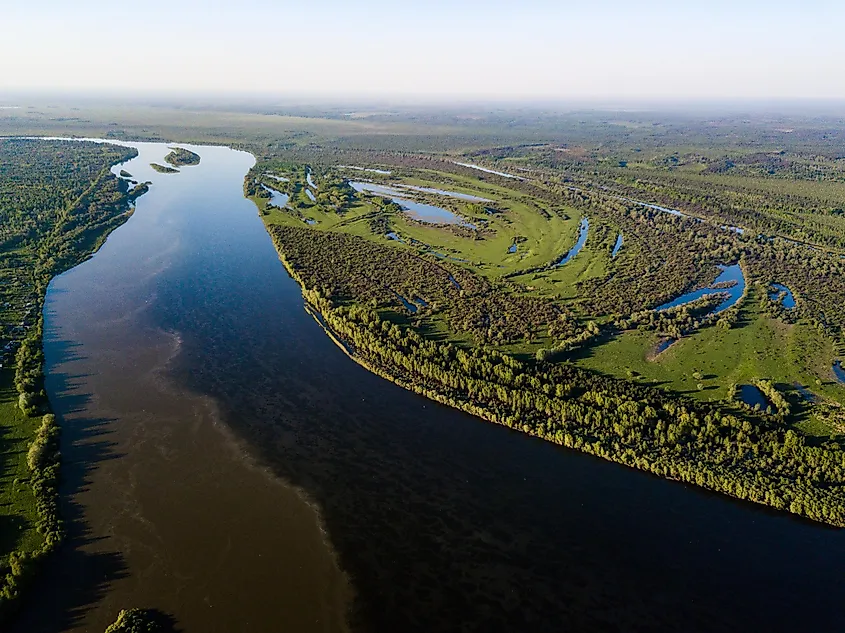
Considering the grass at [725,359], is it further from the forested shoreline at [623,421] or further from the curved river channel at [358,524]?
the curved river channel at [358,524]

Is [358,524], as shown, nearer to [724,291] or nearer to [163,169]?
[724,291]

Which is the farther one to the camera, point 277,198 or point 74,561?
point 277,198

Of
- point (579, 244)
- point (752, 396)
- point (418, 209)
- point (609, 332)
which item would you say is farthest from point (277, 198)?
point (752, 396)

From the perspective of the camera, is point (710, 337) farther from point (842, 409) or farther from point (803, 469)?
point (803, 469)

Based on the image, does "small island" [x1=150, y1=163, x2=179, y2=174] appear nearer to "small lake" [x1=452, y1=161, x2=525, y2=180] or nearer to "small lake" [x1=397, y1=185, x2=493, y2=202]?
"small lake" [x1=397, y1=185, x2=493, y2=202]

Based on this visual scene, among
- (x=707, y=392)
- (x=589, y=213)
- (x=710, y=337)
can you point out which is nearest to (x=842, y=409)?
(x=707, y=392)

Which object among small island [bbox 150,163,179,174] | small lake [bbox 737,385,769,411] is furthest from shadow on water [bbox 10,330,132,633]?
small island [bbox 150,163,179,174]
